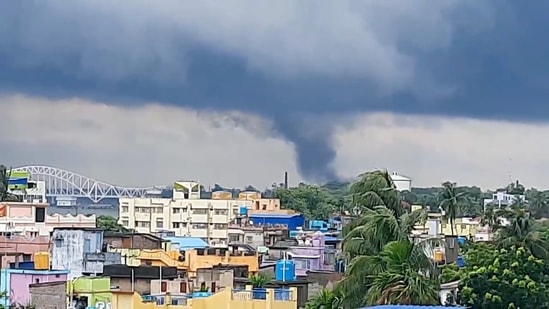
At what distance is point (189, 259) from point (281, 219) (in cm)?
4340

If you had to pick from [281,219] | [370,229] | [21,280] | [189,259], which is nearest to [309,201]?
[281,219]

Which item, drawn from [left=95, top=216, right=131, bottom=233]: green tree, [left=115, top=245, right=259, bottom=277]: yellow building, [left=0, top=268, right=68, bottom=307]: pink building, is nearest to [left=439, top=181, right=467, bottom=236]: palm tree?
[left=95, top=216, right=131, bottom=233]: green tree

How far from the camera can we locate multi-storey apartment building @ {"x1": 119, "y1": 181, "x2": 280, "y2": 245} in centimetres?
10300

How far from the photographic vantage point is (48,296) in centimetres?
3406

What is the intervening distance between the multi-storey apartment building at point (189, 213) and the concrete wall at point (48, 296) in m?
61.7

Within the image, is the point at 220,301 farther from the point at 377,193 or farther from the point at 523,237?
the point at 523,237

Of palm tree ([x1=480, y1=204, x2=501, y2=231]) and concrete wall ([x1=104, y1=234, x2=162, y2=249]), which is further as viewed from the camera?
concrete wall ([x1=104, y1=234, x2=162, y2=249])

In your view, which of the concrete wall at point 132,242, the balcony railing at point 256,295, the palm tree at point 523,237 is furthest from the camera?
the concrete wall at point 132,242

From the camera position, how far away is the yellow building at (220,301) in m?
31.0

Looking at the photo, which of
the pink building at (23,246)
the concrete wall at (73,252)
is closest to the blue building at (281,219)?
the pink building at (23,246)

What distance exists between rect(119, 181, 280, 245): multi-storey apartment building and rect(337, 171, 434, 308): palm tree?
65854 mm

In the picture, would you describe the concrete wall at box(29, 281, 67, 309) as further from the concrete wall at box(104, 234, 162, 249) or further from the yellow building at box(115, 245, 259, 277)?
the concrete wall at box(104, 234, 162, 249)

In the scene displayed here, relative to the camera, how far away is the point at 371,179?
1221 inches

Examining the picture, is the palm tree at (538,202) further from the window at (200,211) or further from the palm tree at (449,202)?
the window at (200,211)
